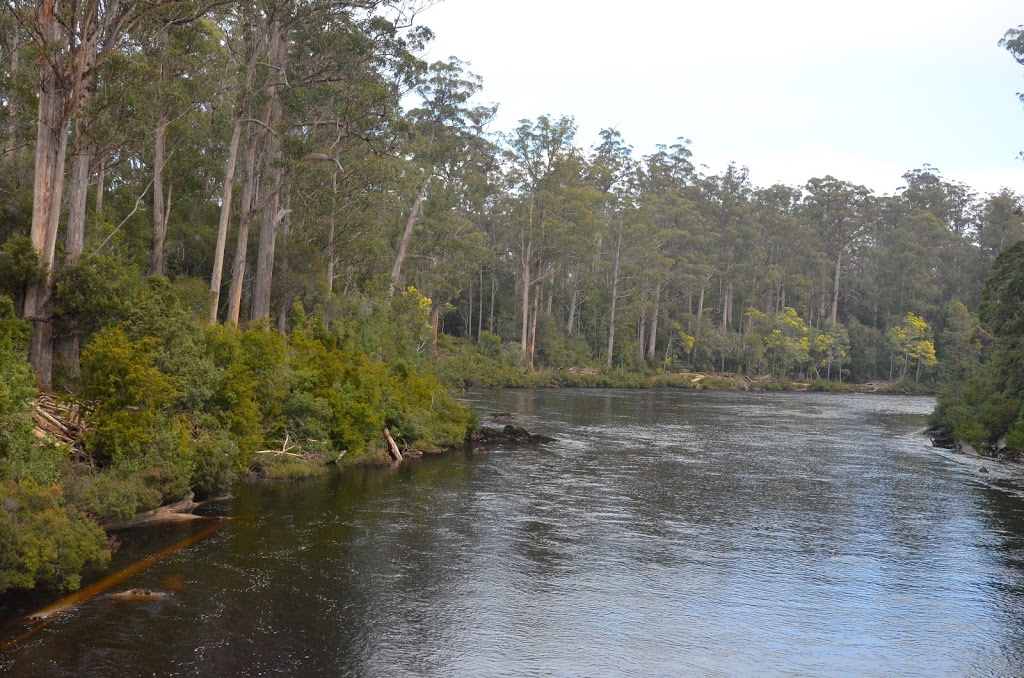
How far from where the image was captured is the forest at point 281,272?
1686 cm

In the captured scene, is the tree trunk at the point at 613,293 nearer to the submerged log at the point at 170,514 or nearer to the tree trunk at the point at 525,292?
the tree trunk at the point at 525,292

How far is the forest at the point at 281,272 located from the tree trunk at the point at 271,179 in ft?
0.37

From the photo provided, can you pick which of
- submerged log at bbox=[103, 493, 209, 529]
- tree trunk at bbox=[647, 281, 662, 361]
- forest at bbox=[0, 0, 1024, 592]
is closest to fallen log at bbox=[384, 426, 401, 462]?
forest at bbox=[0, 0, 1024, 592]

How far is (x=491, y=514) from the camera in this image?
18781mm

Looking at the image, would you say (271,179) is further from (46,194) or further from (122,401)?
(122,401)

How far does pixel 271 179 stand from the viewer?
103 feet

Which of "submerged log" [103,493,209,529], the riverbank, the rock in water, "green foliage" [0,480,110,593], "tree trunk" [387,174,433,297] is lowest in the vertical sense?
the rock in water

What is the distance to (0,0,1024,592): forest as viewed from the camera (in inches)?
664

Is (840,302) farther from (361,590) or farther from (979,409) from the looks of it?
(361,590)

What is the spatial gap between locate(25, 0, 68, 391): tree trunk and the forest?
61 millimetres

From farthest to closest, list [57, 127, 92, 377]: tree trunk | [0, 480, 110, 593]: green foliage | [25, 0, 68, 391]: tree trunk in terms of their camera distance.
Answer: [57, 127, 92, 377]: tree trunk, [25, 0, 68, 391]: tree trunk, [0, 480, 110, 593]: green foliage

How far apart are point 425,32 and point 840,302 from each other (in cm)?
7446

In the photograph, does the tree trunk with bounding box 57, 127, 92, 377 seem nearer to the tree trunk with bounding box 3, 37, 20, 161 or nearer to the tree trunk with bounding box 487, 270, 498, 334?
the tree trunk with bounding box 3, 37, 20, 161

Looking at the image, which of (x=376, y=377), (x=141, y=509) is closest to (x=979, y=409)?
(x=376, y=377)
